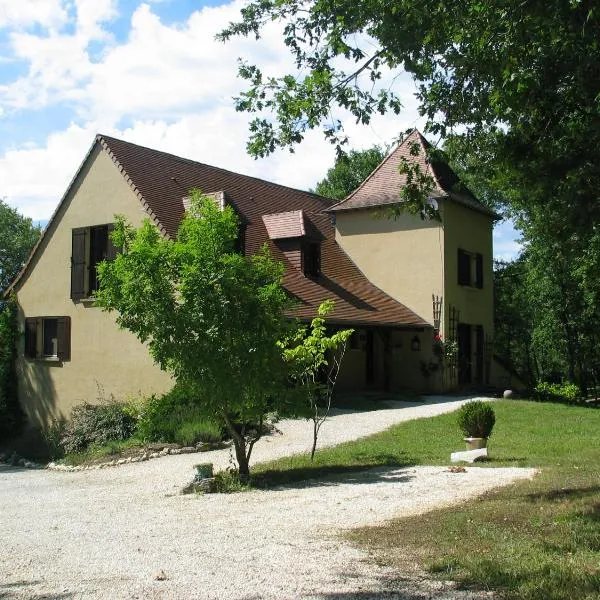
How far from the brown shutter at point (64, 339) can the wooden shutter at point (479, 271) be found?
1416 cm

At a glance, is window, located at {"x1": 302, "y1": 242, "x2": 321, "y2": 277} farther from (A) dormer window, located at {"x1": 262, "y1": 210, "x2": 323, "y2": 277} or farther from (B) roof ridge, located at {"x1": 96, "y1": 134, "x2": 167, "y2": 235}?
(B) roof ridge, located at {"x1": 96, "y1": 134, "x2": 167, "y2": 235}

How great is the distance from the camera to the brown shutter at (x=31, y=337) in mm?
23000

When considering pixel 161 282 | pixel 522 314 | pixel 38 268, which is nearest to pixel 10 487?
pixel 161 282

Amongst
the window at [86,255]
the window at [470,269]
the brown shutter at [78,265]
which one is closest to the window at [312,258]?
the window at [470,269]

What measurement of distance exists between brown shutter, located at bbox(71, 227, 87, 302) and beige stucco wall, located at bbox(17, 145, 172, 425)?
268 millimetres

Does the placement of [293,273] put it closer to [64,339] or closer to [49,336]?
[64,339]

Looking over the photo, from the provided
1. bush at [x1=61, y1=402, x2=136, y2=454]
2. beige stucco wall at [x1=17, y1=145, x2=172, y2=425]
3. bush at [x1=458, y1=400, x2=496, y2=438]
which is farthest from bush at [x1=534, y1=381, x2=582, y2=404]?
bush at [x1=61, y1=402, x2=136, y2=454]

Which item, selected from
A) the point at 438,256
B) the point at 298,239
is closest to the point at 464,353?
the point at 438,256

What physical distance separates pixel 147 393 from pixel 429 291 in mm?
9949

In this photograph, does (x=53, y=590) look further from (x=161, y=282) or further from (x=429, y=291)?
(x=429, y=291)

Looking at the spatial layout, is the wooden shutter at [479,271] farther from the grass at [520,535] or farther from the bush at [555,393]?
the grass at [520,535]

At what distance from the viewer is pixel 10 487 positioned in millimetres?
13766

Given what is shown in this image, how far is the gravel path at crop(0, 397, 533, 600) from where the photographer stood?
5.73 metres

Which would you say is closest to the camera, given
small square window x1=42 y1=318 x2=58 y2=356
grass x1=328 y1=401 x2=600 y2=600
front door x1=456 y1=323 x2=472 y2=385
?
grass x1=328 y1=401 x2=600 y2=600
